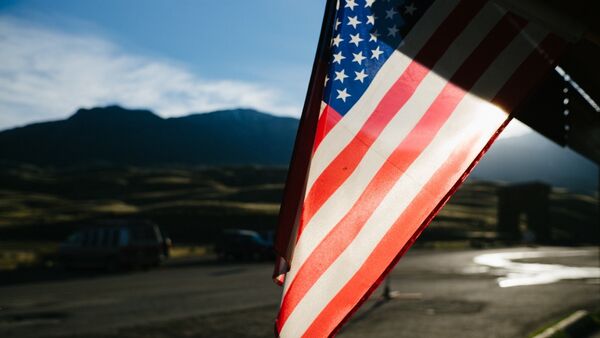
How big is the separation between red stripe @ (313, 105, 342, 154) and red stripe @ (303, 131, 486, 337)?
1.92ft

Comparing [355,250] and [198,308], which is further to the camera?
[198,308]

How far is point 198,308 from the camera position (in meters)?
13.4

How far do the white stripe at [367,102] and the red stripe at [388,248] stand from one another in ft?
1.61

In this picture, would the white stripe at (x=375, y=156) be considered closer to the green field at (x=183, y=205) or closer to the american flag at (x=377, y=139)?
the american flag at (x=377, y=139)

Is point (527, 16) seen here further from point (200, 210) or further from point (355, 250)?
point (200, 210)

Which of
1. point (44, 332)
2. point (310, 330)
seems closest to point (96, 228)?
point (44, 332)

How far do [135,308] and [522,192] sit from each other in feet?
249

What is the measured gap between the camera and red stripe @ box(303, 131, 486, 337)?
3055mm

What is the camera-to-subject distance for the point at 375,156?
322 cm

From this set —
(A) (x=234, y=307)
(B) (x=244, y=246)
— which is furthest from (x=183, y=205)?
(A) (x=234, y=307)

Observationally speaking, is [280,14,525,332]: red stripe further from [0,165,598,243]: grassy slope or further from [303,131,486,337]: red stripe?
[0,165,598,243]: grassy slope

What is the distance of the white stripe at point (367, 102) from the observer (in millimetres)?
3176

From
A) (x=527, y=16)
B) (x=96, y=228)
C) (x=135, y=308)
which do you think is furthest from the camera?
(x=96, y=228)

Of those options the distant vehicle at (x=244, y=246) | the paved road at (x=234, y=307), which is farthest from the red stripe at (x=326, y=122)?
the distant vehicle at (x=244, y=246)
